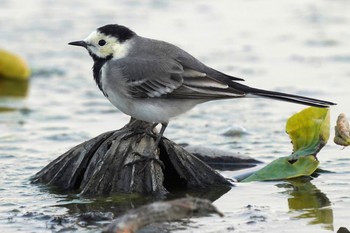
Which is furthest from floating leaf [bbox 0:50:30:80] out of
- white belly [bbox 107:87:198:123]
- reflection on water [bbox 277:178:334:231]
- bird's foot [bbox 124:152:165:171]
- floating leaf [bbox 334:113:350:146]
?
floating leaf [bbox 334:113:350:146]

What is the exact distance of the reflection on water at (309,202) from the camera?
25.0ft

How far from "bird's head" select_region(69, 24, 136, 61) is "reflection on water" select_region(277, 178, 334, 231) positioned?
77.5 inches

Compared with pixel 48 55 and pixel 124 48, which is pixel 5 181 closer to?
pixel 124 48

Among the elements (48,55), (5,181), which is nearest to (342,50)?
(48,55)

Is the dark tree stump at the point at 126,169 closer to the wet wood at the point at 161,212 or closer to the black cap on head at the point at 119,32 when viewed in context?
the black cap on head at the point at 119,32

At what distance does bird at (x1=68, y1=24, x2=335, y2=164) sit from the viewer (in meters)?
8.73

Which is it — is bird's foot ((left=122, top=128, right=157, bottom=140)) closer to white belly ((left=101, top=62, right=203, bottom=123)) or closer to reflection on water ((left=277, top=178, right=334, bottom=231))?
white belly ((left=101, top=62, right=203, bottom=123))

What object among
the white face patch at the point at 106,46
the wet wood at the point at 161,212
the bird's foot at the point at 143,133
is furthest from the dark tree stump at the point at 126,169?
the wet wood at the point at 161,212

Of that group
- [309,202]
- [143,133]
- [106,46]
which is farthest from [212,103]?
[309,202]

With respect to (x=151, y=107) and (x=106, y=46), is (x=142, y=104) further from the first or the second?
(x=106, y=46)

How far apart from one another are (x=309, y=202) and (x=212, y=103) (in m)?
4.18

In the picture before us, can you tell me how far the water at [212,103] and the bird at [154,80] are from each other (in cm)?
88

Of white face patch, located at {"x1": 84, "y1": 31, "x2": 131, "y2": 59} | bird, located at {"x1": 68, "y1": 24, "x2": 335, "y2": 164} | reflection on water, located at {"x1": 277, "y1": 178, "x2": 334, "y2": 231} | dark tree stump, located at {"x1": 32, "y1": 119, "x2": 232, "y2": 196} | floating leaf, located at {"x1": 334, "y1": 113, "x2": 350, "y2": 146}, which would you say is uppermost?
white face patch, located at {"x1": 84, "y1": 31, "x2": 131, "y2": 59}

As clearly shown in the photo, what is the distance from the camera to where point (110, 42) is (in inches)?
362
